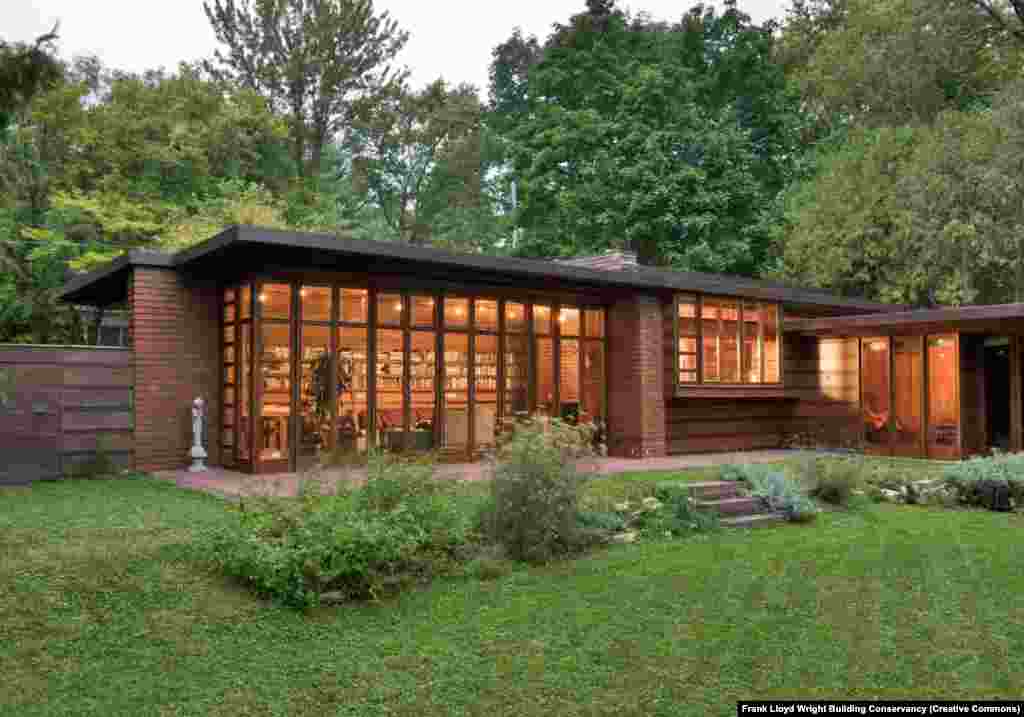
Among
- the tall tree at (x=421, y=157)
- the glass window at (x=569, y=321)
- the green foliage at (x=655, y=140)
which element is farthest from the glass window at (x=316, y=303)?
the tall tree at (x=421, y=157)

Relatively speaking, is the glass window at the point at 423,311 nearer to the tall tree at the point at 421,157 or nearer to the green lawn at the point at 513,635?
the green lawn at the point at 513,635

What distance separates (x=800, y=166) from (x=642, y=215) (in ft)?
16.4

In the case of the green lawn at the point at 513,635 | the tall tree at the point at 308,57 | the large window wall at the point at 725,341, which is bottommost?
the green lawn at the point at 513,635

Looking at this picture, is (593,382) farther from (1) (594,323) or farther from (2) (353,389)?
(2) (353,389)

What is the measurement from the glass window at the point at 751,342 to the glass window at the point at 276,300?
8.24 meters

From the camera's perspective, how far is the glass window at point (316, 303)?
11016 mm

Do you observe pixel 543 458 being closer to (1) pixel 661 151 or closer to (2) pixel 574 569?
(2) pixel 574 569

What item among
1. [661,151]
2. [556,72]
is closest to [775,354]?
[661,151]

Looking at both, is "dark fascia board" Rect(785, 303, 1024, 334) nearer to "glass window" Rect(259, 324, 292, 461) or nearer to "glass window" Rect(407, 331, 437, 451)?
"glass window" Rect(407, 331, 437, 451)

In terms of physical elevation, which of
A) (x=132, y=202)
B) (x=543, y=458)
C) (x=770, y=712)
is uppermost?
(x=132, y=202)

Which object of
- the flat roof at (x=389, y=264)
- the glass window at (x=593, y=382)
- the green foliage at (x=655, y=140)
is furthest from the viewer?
the green foliage at (x=655, y=140)

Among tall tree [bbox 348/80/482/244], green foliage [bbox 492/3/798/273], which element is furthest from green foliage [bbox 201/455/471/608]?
tall tree [bbox 348/80/482/244]

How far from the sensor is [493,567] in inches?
247

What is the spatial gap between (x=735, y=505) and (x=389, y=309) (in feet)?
18.4
